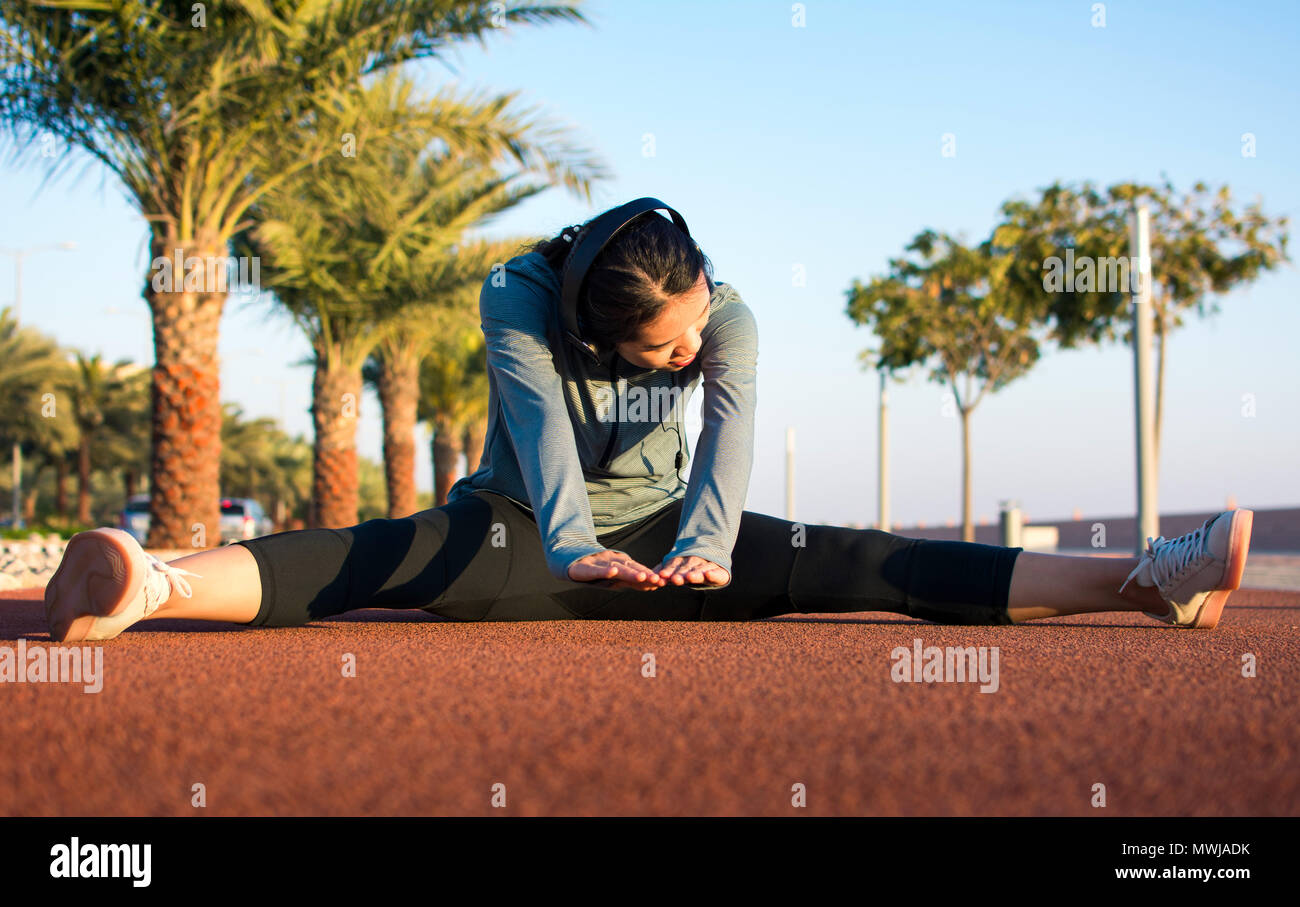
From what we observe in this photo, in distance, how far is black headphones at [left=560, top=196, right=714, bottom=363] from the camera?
8.57ft

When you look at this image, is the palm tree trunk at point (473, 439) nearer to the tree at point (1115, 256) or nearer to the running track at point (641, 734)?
the tree at point (1115, 256)

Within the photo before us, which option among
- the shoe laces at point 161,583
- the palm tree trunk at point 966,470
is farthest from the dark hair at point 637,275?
the palm tree trunk at point 966,470

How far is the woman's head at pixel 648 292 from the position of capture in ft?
8.30

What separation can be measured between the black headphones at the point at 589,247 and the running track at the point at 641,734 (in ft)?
2.66

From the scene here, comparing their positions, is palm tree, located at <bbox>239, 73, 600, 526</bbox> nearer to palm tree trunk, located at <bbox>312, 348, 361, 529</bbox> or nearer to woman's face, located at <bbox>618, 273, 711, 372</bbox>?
palm tree trunk, located at <bbox>312, 348, 361, 529</bbox>

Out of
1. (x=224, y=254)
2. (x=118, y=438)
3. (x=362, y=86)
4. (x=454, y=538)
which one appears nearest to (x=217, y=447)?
(x=224, y=254)

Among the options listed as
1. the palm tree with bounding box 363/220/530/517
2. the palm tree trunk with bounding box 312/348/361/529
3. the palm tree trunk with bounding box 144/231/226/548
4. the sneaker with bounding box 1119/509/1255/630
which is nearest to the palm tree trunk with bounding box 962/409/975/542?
the palm tree with bounding box 363/220/530/517

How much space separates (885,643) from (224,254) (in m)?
8.77

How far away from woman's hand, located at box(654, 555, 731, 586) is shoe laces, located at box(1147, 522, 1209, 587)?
122cm

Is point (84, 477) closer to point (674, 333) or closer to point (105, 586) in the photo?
point (105, 586)

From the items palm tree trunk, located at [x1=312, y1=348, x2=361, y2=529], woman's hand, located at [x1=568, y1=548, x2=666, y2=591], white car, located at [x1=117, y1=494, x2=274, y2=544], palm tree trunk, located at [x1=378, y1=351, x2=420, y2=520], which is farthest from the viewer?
white car, located at [x1=117, y1=494, x2=274, y2=544]

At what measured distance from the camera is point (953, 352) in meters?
20.2

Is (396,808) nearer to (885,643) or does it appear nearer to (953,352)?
(885,643)

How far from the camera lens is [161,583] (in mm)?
2465
